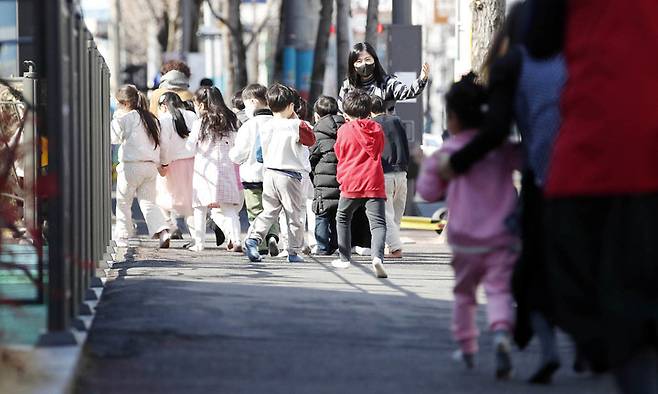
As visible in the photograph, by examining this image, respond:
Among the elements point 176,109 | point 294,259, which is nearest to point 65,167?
point 294,259

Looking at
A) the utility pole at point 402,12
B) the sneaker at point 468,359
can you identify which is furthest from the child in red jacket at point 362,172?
the utility pole at point 402,12

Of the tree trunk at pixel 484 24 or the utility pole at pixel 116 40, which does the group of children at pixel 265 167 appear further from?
the utility pole at pixel 116 40

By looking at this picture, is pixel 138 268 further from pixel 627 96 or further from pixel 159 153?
pixel 627 96

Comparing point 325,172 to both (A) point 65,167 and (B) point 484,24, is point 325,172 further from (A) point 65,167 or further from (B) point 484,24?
(A) point 65,167

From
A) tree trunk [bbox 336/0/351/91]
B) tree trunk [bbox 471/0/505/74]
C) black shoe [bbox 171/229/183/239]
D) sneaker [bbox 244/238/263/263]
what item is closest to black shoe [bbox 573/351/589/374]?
sneaker [bbox 244/238/263/263]

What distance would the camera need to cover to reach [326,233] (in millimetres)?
14328

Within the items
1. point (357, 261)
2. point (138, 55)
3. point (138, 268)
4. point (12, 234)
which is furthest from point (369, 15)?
point (138, 55)

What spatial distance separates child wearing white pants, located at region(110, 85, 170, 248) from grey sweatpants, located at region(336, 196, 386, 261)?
104 inches

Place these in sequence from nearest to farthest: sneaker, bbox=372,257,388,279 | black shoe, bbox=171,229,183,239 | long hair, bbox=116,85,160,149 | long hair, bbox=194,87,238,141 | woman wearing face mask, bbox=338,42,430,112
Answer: sneaker, bbox=372,257,388,279 → woman wearing face mask, bbox=338,42,430,112 → long hair, bbox=194,87,238,141 → long hair, bbox=116,85,160,149 → black shoe, bbox=171,229,183,239

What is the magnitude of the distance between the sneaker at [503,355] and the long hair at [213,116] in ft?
24.3

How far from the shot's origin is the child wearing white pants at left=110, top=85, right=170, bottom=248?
14430 millimetres

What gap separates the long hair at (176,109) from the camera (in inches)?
585

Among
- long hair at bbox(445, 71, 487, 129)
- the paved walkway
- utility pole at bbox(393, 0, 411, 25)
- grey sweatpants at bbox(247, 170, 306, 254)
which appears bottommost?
the paved walkway

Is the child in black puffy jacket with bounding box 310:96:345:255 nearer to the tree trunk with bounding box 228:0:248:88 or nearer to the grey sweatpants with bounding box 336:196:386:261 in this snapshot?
the grey sweatpants with bounding box 336:196:386:261
